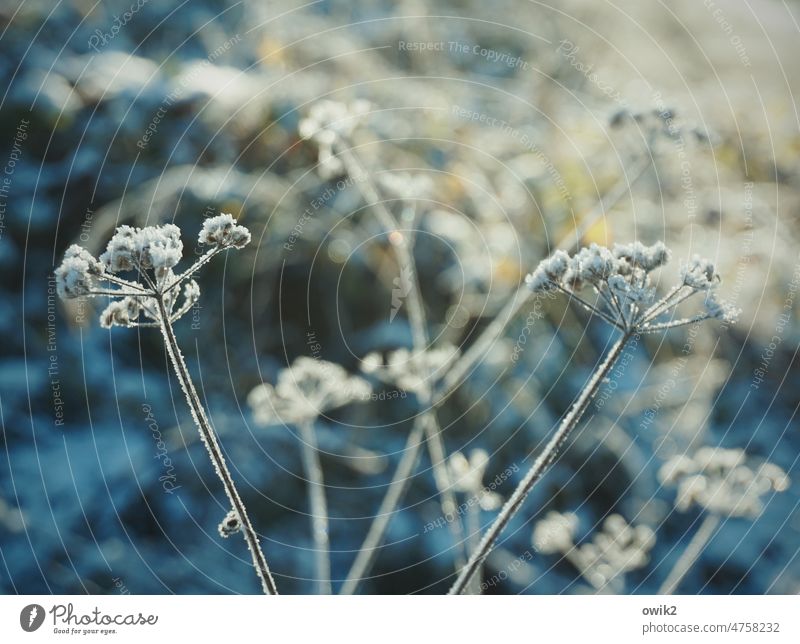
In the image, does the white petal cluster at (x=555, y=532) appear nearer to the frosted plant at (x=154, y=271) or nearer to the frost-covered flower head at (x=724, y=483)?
the frost-covered flower head at (x=724, y=483)

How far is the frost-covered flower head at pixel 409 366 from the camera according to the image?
144 cm

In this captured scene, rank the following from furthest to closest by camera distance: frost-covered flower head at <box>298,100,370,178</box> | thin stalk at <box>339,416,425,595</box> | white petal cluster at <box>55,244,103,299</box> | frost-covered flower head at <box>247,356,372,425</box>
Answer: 1. thin stalk at <box>339,416,425,595</box>
2. frost-covered flower head at <box>298,100,370,178</box>
3. frost-covered flower head at <box>247,356,372,425</box>
4. white petal cluster at <box>55,244,103,299</box>

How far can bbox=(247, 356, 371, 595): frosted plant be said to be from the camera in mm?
1270

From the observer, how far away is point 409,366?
60.1 inches

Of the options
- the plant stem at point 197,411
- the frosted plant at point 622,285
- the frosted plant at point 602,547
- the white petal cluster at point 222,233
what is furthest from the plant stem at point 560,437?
the frosted plant at point 602,547

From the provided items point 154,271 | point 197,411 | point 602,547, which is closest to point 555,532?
point 602,547

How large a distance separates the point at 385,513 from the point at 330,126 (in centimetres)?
90

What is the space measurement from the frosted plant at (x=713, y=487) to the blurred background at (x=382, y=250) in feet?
0.18

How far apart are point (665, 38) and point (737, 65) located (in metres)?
0.23

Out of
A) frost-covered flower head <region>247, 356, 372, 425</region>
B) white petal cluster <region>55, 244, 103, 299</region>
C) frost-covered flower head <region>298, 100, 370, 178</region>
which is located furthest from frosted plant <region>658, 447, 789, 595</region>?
white petal cluster <region>55, 244, 103, 299</region>

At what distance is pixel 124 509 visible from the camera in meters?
1.50

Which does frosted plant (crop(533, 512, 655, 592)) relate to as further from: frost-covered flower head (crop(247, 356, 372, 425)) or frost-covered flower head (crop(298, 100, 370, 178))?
frost-covered flower head (crop(298, 100, 370, 178))

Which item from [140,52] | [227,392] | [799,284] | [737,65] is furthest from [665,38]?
[227,392]

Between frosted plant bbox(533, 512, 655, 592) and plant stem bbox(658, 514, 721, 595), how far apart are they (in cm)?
7
